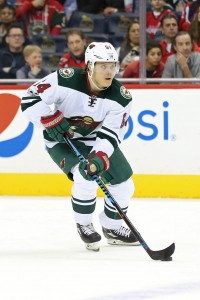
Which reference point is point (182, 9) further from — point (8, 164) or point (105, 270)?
point (105, 270)

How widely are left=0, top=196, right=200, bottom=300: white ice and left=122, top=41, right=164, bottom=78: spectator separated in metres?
1.06

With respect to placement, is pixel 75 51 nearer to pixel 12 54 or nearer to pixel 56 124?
pixel 12 54

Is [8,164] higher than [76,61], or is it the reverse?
[76,61]

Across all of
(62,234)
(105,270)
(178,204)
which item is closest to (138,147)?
(178,204)

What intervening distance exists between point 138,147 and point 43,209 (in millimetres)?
1002

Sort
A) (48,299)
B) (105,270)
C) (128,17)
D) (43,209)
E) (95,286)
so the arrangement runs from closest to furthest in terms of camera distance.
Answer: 1. (48,299)
2. (95,286)
3. (105,270)
4. (43,209)
5. (128,17)

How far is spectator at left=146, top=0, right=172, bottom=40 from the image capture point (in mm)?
7520

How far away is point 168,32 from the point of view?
7.65 m

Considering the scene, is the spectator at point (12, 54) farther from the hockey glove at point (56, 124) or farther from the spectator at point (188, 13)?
the hockey glove at point (56, 124)

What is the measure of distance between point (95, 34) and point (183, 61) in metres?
0.89

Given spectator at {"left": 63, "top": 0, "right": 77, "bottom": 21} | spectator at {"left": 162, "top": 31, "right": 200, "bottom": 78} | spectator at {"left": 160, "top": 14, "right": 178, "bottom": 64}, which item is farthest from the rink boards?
spectator at {"left": 63, "top": 0, "right": 77, "bottom": 21}

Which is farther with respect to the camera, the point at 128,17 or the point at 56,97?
the point at 128,17

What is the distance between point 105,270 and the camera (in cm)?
454

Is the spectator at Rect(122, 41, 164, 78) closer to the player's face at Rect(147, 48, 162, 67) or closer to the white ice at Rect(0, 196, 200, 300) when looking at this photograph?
the player's face at Rect(147, 48, 162, 67)
